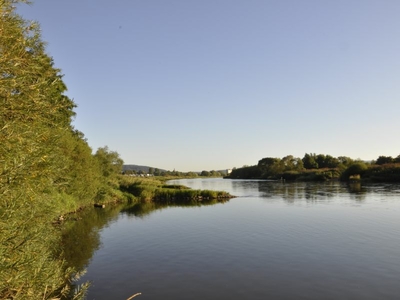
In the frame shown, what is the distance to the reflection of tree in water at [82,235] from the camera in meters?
21.8

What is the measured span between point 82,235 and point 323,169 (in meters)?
106

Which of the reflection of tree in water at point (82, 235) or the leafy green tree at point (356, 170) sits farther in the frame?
the leafy green tree at point (356, 170)

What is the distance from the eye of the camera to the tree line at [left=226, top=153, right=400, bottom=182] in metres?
88.2

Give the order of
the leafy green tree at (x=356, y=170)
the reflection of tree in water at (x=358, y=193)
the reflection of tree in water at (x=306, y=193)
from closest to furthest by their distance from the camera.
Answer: the reflection of tree in water at (x=358, y=193) < the reflection of tree in water at (x=306, y=193) < the leafy green tree at (x=356, y=170)

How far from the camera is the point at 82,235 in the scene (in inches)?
1149

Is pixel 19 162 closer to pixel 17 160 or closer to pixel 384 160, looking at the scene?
pixel 17 160

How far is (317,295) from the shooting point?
47.6ft

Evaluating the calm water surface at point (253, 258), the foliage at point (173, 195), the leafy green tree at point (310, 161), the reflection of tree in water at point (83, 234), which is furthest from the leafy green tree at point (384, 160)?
the reflection of tree in water at point (83, 234)

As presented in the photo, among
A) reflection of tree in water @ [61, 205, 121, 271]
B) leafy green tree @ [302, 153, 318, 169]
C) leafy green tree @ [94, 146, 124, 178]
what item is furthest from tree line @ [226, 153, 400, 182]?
reflection of tree in water @ [61, 205, 121, 271]

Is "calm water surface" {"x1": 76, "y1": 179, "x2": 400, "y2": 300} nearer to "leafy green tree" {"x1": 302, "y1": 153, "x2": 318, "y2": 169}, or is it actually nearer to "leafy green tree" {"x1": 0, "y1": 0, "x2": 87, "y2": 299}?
"leafy green tree" {"x1": 0, "y1": 0, "x2": 87, "y2": 299}

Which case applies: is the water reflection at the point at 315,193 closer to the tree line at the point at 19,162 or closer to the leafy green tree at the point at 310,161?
the tree line at the point at 19,162

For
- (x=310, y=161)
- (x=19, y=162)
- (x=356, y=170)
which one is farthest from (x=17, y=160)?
(x=310, y=161)

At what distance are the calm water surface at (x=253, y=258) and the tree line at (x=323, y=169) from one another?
59.1 metres

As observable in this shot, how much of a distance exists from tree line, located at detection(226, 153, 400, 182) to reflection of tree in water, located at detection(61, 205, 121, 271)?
74.8m
